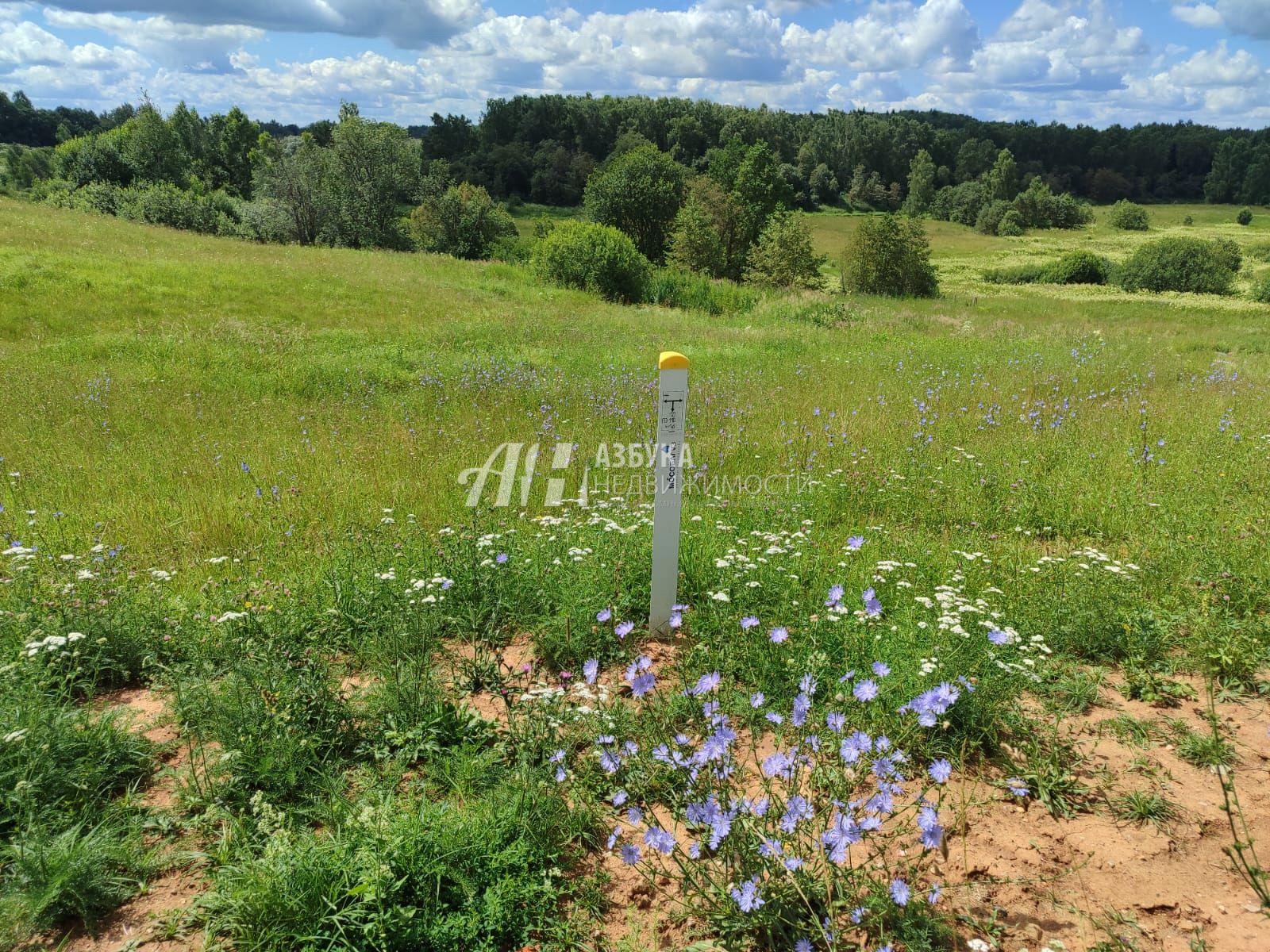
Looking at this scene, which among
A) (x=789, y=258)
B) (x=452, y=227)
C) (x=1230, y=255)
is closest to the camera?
(x=789, y=258)

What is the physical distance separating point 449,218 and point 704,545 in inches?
1758

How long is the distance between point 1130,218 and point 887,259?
2313 inches

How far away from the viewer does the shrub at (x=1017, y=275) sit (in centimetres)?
5203

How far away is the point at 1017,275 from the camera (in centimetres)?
5259

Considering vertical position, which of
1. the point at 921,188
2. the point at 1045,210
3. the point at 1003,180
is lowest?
the point at 1045,210

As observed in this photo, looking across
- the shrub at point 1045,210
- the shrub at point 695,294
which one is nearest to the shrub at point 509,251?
the shrub at point 695,294

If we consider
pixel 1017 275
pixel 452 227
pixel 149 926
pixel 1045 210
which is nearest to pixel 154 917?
pixel 149 926

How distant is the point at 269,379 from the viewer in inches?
432

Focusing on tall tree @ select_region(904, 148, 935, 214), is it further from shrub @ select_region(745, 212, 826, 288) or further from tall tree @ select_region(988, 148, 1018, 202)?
shrub @ select_region(745, 212, 826, 288)

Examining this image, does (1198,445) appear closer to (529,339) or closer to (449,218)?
(529,339)

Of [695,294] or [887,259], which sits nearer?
[695,294]

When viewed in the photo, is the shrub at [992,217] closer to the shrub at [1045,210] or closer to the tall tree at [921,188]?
the shrub at [1045,210]

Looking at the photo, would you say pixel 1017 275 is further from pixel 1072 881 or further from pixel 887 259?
pixel 1072 881

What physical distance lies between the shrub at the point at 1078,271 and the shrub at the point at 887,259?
1760 cm
